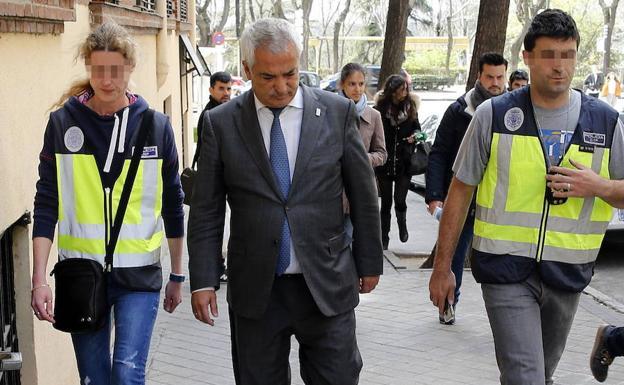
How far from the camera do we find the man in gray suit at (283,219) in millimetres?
3979

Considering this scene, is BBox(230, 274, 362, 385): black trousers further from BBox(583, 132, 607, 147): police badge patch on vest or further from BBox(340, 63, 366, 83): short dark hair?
BBox(340, 63, 366, 83): short dark hair

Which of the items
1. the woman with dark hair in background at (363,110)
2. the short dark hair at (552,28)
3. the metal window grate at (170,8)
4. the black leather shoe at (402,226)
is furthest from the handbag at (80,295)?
the metal window grate at (170,8)

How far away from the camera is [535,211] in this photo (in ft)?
13.7

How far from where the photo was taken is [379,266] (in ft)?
13.8

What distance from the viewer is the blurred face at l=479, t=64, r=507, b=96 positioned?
24.0 feet

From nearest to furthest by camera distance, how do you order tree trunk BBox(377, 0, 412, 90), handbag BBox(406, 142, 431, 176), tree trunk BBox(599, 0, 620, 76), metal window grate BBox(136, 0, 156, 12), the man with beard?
1. the man with beard
2. handbag BBox(406, 142, 431, 176)
3. metal window grate BBox(136, 0, 156, 12)
4. tree trunk BBox(377, 0, 412, 90)
5. tree trunk BBox(599, 0, 620, 76)

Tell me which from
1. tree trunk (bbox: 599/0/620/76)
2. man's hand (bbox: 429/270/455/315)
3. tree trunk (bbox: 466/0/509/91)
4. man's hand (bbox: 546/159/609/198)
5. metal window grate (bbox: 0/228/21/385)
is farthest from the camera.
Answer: tree trunk (bbox: 599/0/620/76)

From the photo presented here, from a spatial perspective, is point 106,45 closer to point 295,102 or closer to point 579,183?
point 295,102

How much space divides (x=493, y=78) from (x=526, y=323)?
3.48 meters

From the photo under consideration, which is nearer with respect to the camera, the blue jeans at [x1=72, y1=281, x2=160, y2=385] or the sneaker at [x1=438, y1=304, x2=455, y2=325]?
the blue jeans at [x1=72, y1=281, x2=160, y2=385]

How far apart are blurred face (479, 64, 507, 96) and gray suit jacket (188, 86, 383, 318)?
336 centimetres

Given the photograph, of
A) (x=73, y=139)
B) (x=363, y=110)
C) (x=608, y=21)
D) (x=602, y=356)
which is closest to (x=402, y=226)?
(x=363, y=110)

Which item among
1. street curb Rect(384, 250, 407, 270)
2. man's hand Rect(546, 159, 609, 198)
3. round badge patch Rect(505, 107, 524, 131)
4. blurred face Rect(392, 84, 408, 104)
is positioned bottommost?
street curb Rect(384, 250, 407, 270)

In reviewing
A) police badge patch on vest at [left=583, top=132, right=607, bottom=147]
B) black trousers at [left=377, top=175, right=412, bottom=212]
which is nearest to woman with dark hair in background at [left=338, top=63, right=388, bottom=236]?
black trousers at [left=377, top=175, right=412, bottom=212]
